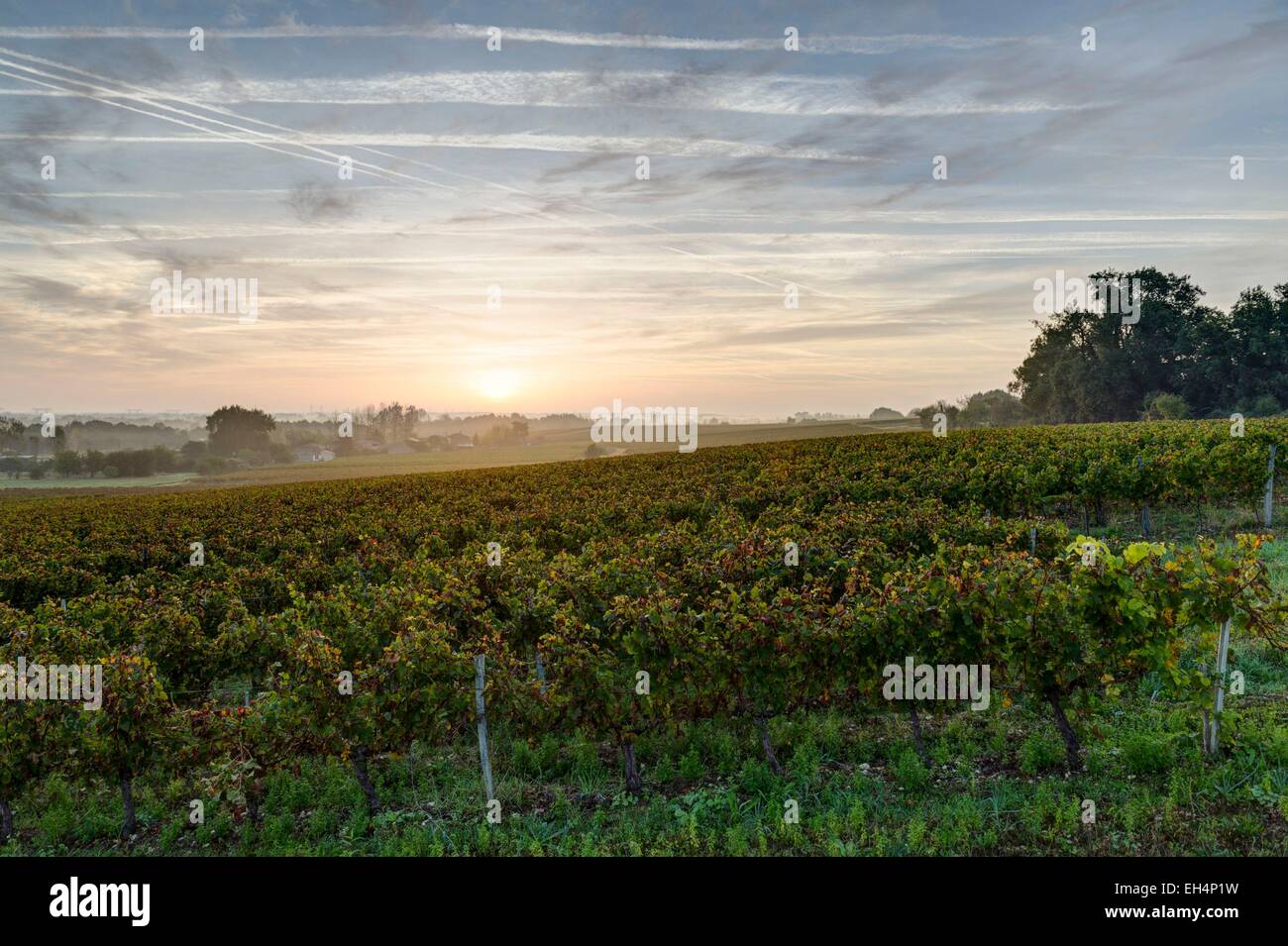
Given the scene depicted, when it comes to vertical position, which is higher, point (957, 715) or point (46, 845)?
point (957, 715)

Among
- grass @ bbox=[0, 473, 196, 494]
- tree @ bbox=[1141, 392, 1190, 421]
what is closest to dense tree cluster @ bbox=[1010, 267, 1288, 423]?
tree @ bbox=[1141, 392, 1190, 421]

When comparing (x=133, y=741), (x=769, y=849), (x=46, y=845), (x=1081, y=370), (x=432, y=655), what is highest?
(x=1081, y=370)

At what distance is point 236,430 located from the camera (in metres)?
119

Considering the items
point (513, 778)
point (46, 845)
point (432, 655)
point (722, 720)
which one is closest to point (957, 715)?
point (722, 720)

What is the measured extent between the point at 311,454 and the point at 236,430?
12.5 m

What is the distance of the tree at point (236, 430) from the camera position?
11731 cm

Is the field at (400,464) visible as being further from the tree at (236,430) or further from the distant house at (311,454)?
the tree at (236,430)

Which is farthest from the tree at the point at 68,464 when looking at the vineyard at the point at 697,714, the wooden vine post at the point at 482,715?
the wooden vine post at the point at 482,715

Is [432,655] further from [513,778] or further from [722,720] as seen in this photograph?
[722,720]

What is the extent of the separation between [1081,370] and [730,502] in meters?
89.0

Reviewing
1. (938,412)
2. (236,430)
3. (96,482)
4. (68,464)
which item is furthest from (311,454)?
(938,412)

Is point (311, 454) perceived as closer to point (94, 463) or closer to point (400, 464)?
point (400, 464)
